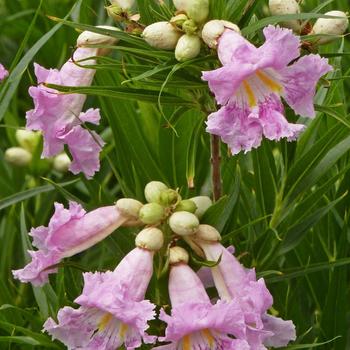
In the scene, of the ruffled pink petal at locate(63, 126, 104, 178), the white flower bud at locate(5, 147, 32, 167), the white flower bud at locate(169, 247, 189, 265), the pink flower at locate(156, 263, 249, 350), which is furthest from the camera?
the white flower bud at locate(5, 147, 32, 167)

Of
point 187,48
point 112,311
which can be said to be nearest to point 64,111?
point 187,48

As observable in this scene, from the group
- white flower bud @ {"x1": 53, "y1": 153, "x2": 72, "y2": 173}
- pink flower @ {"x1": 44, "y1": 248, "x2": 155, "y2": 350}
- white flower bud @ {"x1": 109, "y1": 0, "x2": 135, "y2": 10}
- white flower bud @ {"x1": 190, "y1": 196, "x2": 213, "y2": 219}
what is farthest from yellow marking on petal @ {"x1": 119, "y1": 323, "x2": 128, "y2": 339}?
white flower bud @ {"x1": 53, "y1": 153, "x2": 72, "y2": 173}

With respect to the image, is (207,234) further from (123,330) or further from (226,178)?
(226,178)

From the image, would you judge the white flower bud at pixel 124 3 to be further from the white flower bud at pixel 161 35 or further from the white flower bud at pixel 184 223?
the white flower bud at pixel 184 223

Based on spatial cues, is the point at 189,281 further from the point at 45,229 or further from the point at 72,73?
the point at 72,73

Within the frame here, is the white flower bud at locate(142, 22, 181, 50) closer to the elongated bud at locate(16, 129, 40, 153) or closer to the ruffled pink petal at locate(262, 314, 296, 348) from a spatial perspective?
the ruffled pink petal at locate(262, 314, 296, 348)

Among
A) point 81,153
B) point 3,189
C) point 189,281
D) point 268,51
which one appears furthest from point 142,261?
point 3,189
